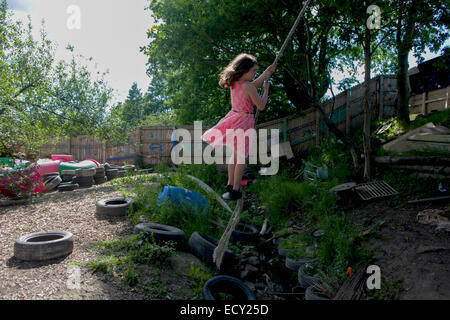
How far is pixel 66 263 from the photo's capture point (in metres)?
3.54

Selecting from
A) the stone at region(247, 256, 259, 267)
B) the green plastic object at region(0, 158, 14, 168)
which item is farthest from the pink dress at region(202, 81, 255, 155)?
the green plastic object at region(0, 158, 14, 168)

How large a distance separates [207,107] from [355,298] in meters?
9.60

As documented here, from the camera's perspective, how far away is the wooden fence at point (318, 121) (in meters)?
10.6

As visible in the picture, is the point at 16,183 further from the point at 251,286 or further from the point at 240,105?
the point at 240,105

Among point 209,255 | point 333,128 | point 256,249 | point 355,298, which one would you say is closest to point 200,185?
point 256,249

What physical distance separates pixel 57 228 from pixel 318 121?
8.79 meters

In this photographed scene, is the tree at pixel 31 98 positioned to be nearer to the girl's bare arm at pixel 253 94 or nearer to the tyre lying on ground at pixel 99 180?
the tyre lying on ground at pixel 99 180

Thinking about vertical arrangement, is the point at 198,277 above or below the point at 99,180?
below

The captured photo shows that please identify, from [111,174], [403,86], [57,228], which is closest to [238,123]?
[57,228]

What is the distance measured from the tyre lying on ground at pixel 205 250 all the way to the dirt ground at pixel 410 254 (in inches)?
81.9

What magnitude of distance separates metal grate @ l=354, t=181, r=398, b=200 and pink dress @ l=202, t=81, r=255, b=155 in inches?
149

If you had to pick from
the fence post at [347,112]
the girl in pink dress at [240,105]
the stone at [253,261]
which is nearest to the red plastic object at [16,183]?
the stone at [253,261]
